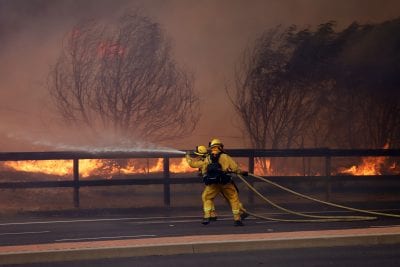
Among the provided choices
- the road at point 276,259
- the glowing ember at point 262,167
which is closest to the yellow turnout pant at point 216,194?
the road at point 276,259

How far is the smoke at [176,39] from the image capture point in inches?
752

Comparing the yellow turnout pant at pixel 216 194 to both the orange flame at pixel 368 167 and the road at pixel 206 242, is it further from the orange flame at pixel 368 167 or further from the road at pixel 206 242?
the orange flame at pixel 368 167

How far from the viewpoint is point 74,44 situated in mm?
18438

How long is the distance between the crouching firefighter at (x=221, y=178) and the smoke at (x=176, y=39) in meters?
8.57

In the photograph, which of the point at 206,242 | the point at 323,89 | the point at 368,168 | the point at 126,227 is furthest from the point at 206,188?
the point at 368,168

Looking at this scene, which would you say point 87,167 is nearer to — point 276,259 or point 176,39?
point 176,39

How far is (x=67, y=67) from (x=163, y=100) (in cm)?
300

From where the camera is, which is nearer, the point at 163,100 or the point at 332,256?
the point at 332,256

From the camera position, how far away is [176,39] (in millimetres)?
19844

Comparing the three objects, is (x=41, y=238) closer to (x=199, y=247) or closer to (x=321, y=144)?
(x=199, y=247)

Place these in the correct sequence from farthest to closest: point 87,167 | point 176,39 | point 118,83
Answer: point 176,39, point 87,167, point 118,83

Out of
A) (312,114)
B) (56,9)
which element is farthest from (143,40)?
(312,114)

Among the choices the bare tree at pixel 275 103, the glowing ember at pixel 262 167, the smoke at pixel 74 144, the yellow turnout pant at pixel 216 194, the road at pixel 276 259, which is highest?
the bare tree at pixel 275 103

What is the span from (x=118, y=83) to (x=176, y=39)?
2885 millimetres
